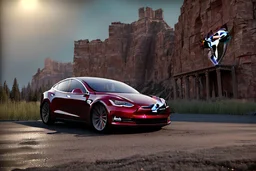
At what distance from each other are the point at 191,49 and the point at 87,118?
38368 mm

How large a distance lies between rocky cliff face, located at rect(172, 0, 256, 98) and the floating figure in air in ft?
2.32

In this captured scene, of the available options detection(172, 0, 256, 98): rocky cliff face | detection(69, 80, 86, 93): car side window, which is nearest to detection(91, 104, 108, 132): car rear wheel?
detection(69, 80, 86, 93): car side window

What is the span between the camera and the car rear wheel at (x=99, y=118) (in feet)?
17.9

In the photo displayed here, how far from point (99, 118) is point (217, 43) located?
34428 mm

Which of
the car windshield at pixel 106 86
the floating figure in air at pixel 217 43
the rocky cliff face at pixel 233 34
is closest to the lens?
the car windshield at pixel 106 86

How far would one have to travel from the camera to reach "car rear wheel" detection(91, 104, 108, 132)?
5453mm

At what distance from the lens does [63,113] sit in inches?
253

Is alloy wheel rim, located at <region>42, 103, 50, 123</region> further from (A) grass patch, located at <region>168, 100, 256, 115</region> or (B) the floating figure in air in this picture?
(B) the floating figure in air

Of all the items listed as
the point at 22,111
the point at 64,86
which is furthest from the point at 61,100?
the point at 22,111

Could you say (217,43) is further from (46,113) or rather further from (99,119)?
(99,119)

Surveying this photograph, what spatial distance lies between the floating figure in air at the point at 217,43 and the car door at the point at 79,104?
97.5 feet

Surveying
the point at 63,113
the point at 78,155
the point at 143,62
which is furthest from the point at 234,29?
the point at 143,62

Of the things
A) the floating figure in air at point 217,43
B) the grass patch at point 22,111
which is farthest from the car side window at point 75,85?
the floating figure in air at point 217,43

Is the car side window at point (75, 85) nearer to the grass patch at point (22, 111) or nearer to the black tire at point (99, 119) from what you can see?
the black tire at point (99, 119)
